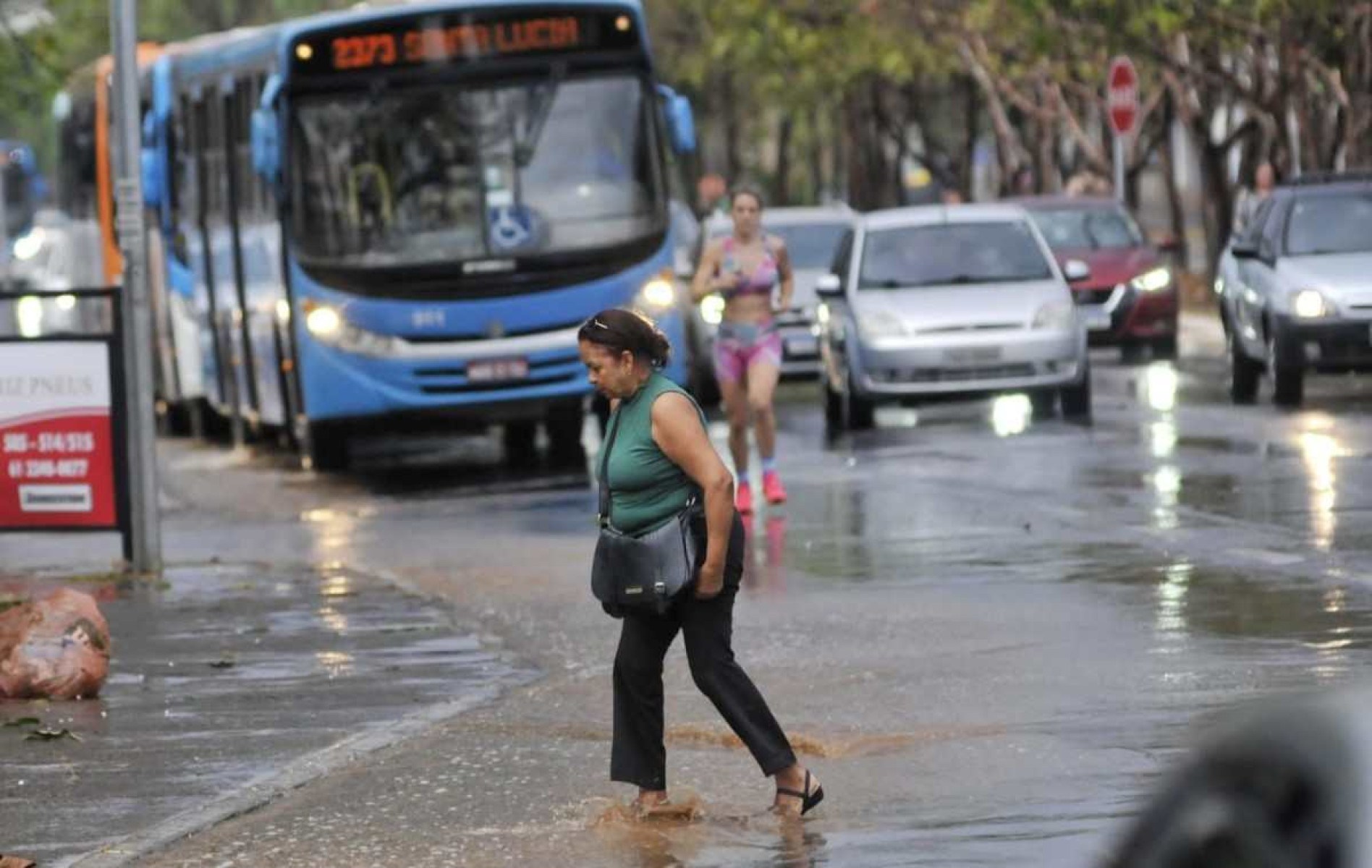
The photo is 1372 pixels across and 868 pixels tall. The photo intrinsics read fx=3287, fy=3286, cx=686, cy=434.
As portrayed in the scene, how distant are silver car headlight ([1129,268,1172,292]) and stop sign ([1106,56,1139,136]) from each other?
669 cm

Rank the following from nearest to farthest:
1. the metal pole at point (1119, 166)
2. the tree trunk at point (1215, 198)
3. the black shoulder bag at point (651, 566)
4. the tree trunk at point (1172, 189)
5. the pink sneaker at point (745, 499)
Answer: the black shoulder bag at point (651, 566) → the pink sneaker at point (745, 499) → the metal pole at point (1119, 166) → the tree trunk at point (1215, 198) → the tree trunk at point (1172, 189)

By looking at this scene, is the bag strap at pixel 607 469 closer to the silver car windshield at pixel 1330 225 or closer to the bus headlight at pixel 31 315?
the silver car windshield at pixel 1330 225

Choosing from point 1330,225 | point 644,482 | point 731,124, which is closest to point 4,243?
point 731,124

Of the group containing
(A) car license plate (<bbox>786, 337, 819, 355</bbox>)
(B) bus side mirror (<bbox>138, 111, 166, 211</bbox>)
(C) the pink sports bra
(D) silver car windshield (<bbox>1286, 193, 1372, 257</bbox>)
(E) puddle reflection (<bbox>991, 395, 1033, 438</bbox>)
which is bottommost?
(E) puddle reflection (<bbox>991, 395, 1033, 438</bbox>)

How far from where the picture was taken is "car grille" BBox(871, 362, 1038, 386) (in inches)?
936

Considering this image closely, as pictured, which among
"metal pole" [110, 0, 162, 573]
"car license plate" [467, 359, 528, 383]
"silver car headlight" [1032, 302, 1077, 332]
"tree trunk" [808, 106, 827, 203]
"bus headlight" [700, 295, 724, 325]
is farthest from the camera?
"tree trunk" [808, 106, 827, 203]

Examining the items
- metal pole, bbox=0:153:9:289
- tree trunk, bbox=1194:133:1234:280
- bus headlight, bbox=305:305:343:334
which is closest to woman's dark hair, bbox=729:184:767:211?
bus headlight, bbox=305:305:343:334

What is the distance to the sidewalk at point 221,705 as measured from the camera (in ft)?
30.0

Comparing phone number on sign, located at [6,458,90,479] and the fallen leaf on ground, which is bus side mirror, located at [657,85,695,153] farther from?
the fallen leaf on ground

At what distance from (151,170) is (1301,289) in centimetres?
1037

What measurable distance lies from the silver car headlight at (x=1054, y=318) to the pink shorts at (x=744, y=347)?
6410 millimetres

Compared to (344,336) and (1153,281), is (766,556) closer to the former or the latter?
(344,336)

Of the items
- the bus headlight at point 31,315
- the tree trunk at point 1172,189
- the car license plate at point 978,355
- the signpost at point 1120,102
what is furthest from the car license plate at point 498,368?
the tree trunk at point 1172,189

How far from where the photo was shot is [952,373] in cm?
→ 2381
